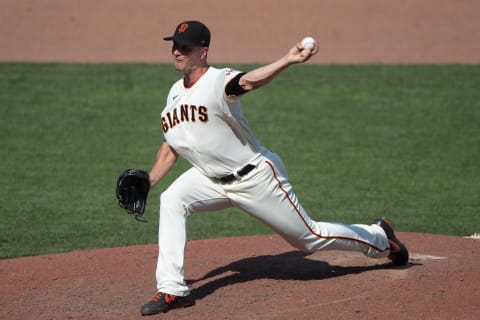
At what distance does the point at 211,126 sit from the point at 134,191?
794 mm

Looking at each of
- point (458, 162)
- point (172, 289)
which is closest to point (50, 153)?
point (458, 162)

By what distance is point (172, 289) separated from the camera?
16.0 feet

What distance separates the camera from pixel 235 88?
4652 mm

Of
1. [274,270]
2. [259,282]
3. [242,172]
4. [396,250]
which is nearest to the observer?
[242,172]

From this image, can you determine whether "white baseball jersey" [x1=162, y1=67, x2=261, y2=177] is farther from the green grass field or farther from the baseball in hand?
the green grass field

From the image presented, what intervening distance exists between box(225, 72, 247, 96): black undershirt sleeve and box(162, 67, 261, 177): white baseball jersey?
0.06 meters

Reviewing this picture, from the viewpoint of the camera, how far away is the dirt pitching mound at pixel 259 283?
4793 millimetres

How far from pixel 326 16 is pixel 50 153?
8.85 m

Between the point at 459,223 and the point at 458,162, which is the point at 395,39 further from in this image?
the point at 459,223

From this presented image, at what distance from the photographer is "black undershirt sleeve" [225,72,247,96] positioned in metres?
4.64

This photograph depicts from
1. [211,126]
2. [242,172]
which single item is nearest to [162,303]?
[242,172]

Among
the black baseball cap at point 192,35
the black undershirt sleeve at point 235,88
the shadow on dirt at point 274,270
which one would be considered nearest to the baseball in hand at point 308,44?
the black undershirt sleeve at point 235,88

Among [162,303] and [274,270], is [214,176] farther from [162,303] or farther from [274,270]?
[274,270]

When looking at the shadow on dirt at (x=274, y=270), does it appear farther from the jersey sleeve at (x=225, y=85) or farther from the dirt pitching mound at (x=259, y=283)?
the jersey sleeve at (x=225, y=85)
